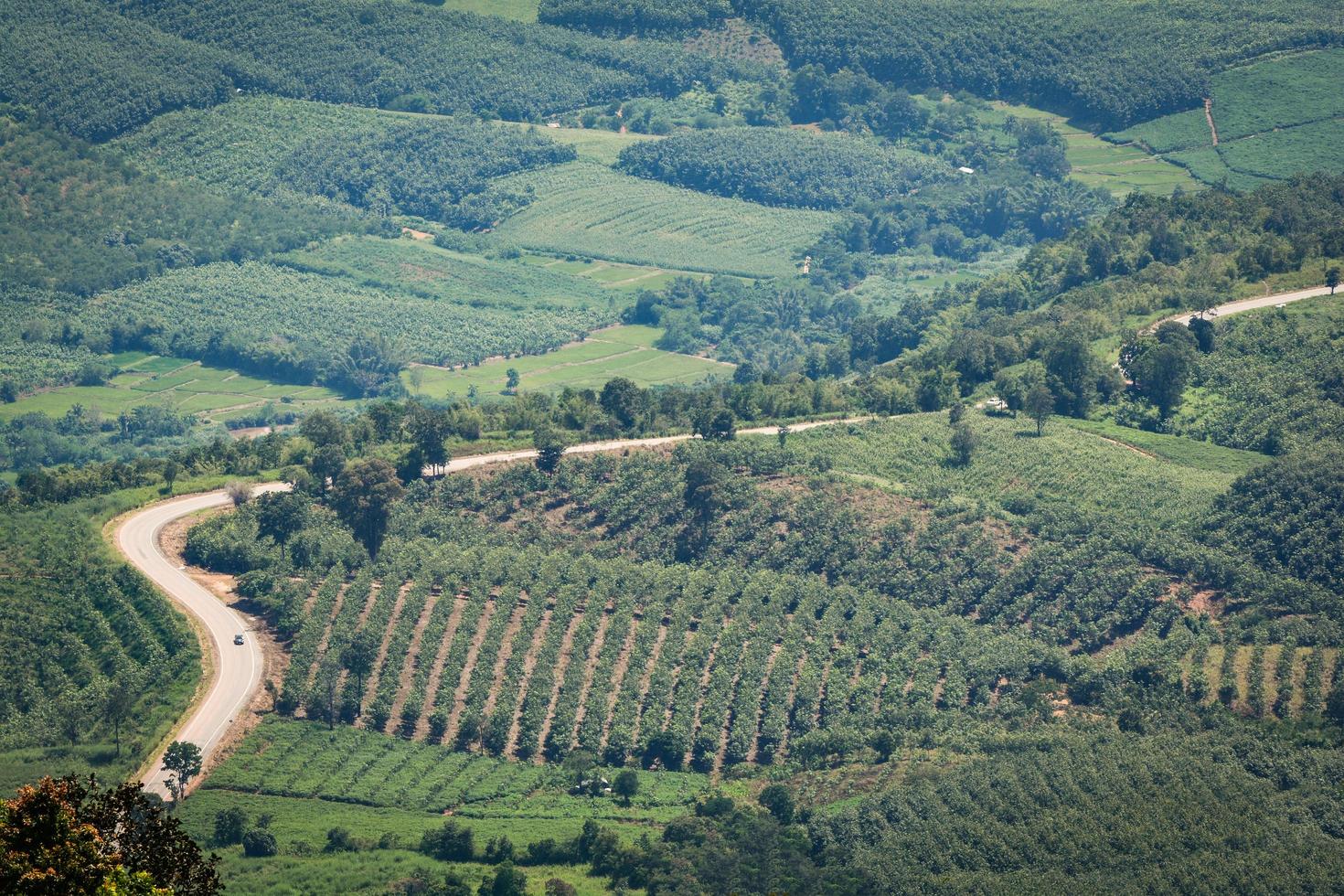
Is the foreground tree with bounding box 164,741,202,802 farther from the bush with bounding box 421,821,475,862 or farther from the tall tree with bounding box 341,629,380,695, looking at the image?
the tall tree with bounding box 341,629,380,695

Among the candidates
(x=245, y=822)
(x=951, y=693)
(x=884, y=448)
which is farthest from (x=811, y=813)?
(x=884, y=448)

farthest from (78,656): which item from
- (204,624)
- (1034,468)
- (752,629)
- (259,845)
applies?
(1034,468)

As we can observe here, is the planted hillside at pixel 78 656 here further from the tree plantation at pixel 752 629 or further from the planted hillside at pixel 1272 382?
the planted hillside at pixel 1272 382

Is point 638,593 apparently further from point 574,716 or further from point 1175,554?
point 1175,554

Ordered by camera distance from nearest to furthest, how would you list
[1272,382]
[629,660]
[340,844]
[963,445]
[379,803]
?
[340,844] → [379,803] → [629,660] → [963,445] → [1272,382]

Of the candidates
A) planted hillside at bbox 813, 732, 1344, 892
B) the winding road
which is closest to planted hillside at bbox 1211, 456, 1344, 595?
planted hillside at bbox 813, 732, 1344, 892

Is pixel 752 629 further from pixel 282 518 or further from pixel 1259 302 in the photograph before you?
pixel 1259 302

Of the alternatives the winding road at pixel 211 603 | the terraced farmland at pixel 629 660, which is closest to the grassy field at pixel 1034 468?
the winding road at pixel 211 603
